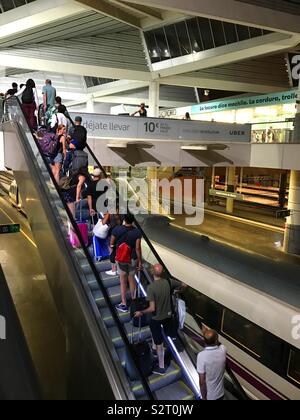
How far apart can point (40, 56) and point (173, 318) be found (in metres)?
18.8

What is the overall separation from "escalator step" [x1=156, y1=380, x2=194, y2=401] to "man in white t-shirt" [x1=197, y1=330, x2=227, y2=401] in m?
0.55

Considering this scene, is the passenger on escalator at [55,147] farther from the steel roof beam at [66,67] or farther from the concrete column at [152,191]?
the steel roof beam at [66,67]

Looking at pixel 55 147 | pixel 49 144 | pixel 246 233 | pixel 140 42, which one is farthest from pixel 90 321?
pixel 140 42

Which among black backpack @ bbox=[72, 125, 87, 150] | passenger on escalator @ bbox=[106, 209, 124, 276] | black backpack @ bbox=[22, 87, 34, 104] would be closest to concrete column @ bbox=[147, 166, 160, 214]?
black backpack @ bbox=[22, 87, 34, 104]

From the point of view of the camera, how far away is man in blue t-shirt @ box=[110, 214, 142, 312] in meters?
6.04

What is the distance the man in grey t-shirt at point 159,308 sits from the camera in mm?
5211

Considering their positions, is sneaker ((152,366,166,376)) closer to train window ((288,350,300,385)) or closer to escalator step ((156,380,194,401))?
escalator step ((156,380,194,401))

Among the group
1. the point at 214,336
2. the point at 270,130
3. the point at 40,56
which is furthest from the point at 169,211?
the point at 214,336

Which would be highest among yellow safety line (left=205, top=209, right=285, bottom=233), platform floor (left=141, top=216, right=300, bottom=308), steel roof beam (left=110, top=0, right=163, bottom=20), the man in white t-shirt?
steel roof beam (left=110, top=0, right=163, bottom=20)

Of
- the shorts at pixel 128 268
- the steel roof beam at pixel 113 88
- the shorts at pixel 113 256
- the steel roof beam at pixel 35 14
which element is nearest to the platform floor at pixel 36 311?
the shorts at pixel 113 256

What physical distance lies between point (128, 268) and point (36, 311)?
6.61 meters

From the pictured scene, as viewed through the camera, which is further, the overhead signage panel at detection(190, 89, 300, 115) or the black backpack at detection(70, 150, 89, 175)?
the overhead signage panel at detection(190, 89, 300, 115)

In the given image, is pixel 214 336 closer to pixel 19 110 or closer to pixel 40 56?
pixel 19 110

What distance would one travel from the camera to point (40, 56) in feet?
66.4
